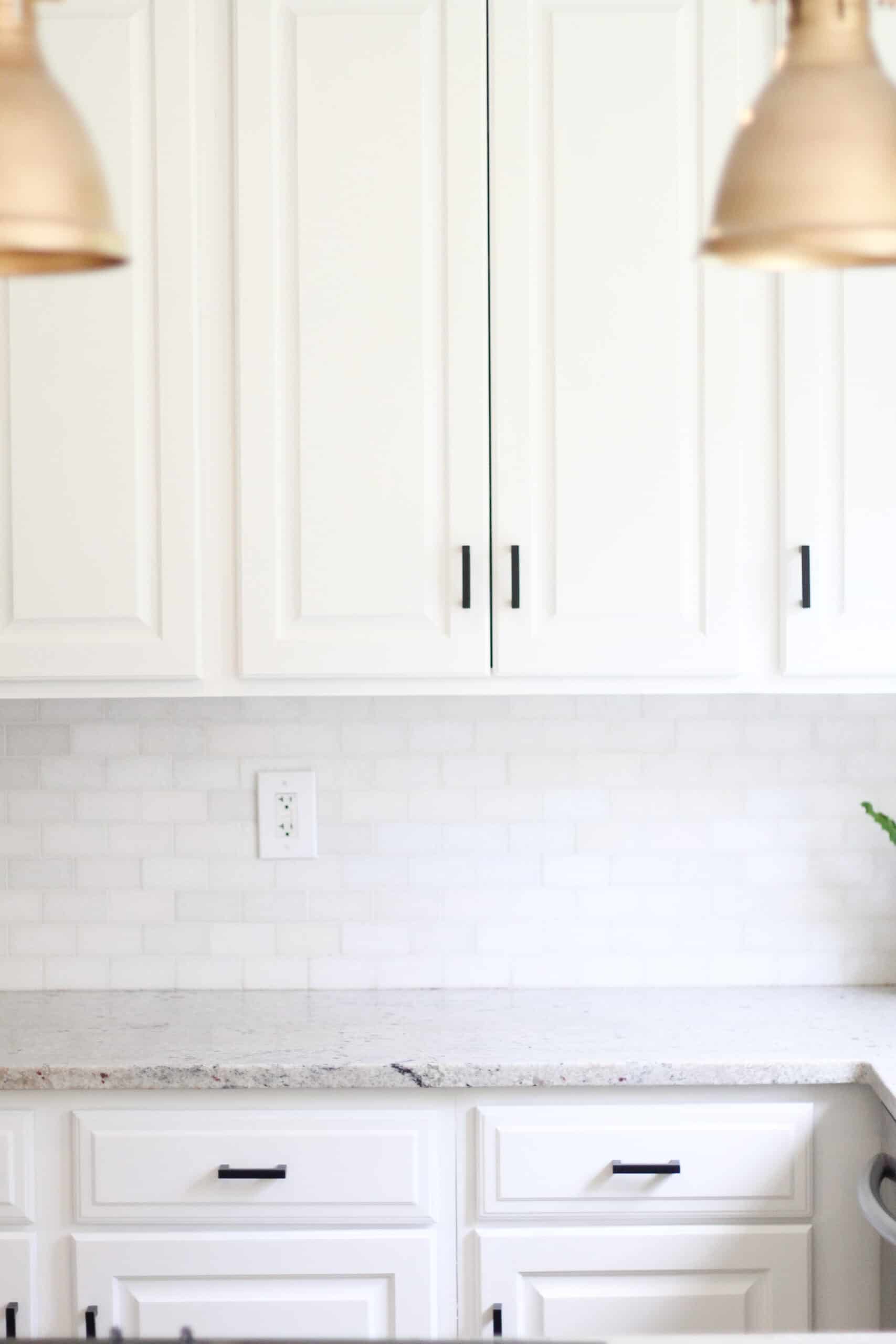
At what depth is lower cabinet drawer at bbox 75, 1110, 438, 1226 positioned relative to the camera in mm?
2004

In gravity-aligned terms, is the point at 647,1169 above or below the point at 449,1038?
below

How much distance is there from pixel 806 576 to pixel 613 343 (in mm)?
451

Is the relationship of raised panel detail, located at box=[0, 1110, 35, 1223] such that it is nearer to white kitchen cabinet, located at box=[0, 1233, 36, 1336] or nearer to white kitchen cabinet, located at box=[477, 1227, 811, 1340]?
white kitchen cabinet, located at box=[0, 1233, 36, 1336]

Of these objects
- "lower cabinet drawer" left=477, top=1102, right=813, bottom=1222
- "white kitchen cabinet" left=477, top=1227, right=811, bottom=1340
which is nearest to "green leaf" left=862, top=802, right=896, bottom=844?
"lower cabinet drawer" left=477, top=1102, right=813, bottom=1222

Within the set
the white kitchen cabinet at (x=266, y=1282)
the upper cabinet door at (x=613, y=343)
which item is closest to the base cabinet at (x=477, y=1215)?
the white kitchen cabinet at (x=266, y=1282)

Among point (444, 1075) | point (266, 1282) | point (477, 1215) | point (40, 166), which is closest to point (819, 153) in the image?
point (40, 166)

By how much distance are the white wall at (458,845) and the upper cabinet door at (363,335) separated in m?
0.36

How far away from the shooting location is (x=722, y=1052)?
6.63 ft

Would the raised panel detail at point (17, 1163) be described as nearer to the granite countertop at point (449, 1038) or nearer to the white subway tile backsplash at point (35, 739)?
the granite countertop at point (449, 1038)

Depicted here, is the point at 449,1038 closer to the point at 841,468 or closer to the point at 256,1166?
the point at 256,1166

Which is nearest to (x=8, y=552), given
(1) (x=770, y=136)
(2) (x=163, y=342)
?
(2) (x=163, y=342)

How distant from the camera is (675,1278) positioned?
200 cm

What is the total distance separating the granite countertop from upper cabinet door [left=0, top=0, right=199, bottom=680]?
557mm

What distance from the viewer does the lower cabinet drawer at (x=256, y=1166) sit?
2004 millimetres
